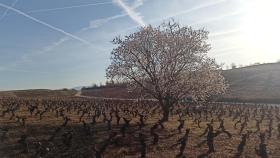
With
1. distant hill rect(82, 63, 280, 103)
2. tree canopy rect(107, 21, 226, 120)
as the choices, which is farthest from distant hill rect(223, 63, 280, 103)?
tree canopy rect(107, 21, 226, 120)

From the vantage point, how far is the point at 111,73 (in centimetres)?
4500

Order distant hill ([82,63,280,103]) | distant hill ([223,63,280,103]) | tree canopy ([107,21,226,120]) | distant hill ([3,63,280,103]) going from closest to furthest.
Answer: tree canopy ([107,21,226,120]) → distant hill ([3,63,280,103]) → distant hill ([82,63,280,103]) → distant hill ([223,63,280,103])

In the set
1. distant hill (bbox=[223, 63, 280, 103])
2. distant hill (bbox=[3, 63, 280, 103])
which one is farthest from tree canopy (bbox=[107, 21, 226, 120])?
distant hill (bbox=[223, 63, 280, 103])

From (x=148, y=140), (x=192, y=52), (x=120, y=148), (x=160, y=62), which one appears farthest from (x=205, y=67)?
(x=120, y=148)

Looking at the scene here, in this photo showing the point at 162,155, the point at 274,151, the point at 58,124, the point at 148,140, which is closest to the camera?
the point at 162,155

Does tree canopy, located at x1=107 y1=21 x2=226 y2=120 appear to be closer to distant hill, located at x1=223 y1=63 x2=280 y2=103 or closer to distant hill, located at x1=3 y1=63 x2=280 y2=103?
distant hill, located at x1=3 y1=63 x2=280 y2=103

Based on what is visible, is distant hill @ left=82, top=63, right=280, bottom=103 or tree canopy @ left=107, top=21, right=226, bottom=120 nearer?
tree canopy @ left=107, top=21, right=226, bottom=120

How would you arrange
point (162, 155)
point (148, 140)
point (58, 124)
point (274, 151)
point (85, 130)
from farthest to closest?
point (58, 124)
point (85, 130)
point (148, 140)
point (274, 151)
point (162, 155)

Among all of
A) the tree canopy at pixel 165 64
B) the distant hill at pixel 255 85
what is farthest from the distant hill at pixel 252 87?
the tree canopy at pixel 165 64

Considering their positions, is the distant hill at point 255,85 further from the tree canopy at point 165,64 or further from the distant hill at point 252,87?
the tree canopy at point 165,64

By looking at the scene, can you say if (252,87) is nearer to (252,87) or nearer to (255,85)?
(252,87)

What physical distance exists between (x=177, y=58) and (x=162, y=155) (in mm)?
18268

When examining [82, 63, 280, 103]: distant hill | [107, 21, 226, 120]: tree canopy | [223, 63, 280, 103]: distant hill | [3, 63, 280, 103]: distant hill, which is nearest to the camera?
[107, 21, 226, 120]: tree canopy

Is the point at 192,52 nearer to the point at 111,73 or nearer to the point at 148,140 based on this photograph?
the point at 111,73
